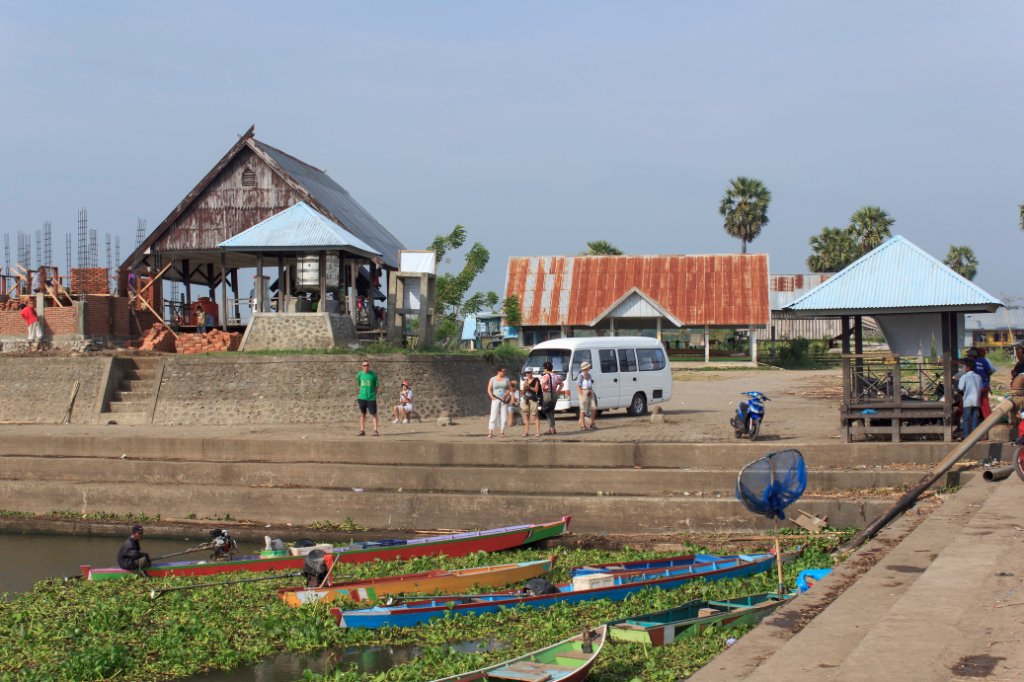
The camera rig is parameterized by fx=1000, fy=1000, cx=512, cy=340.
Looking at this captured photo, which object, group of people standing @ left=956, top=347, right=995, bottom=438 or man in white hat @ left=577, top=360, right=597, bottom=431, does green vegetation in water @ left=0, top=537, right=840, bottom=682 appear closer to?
group of people standing @ left=956, top=347, right=995, bottom=438

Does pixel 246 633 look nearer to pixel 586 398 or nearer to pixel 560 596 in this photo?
pixel 560 596

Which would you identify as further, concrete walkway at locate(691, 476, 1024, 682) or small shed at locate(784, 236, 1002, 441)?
small shed at locate(784, 236, 1002, 441)

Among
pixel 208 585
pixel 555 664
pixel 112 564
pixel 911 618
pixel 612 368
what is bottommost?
pixel 112 564

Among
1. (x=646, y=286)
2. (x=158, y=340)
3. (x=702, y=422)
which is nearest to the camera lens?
(x=702, y=422)

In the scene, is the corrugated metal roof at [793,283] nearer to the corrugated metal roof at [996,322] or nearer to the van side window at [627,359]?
the corrugated metal roof at [996,322]

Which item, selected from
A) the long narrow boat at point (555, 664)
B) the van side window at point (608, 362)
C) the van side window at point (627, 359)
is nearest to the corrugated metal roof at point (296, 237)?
the van side window at point (608, 362)

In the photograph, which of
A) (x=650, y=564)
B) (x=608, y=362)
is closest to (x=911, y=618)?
(x=650, y=564)

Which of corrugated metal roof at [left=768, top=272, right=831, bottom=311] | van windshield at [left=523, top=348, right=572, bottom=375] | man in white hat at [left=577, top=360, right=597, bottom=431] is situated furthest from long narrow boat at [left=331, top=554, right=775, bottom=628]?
corrugated metal roof at [left=768, top=272, right=831, bottom=311]

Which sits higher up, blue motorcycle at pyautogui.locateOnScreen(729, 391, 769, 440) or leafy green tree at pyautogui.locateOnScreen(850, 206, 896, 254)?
leafy green tree at pyautogui.locateOnScreen(850, 206, 896, 254)

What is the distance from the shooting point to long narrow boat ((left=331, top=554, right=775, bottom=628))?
39.7 feet

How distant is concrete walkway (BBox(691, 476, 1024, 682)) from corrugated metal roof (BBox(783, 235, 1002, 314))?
19.5 feet

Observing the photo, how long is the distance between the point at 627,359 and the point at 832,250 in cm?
4909

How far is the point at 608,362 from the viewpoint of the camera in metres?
23.4

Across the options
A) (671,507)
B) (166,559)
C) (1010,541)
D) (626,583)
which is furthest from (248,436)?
(1010,541)
